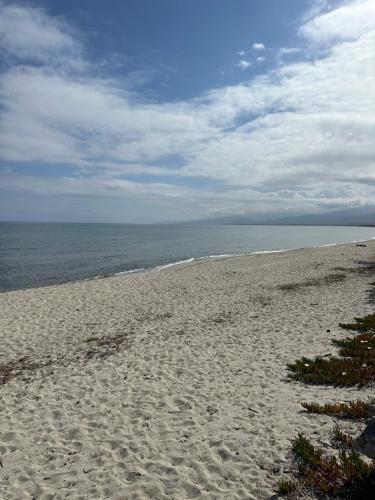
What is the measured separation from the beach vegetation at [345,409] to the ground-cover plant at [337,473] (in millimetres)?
1435

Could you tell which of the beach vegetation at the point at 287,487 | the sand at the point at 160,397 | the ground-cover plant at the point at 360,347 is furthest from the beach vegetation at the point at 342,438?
the ground-cover plant at the point at 360,347

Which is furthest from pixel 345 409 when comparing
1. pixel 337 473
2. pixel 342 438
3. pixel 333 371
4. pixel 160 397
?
pixel 160 397

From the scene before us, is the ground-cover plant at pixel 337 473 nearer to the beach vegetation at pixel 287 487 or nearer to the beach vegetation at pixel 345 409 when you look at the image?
the beach vegetation at pixel 287 487

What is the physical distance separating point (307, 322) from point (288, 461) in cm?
1073

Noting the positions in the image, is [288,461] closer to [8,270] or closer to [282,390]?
[282,390]

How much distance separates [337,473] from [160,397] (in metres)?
4.93

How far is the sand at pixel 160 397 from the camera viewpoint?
20.8 feet

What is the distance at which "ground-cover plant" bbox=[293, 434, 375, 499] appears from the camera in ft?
17.7

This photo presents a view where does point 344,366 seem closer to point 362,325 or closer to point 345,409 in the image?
point 345,409

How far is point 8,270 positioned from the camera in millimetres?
43844

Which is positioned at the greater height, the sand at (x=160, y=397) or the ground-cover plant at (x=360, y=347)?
the ground-cover plant at (x=360, y=347)

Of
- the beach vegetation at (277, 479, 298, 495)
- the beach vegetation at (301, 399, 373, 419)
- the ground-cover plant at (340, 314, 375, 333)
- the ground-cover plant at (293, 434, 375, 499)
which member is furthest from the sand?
the ground-cover plant at (340, 314, 375, 333)

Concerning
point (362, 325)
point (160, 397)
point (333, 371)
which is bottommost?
point (160, 397)

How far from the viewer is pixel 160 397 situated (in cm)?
945
